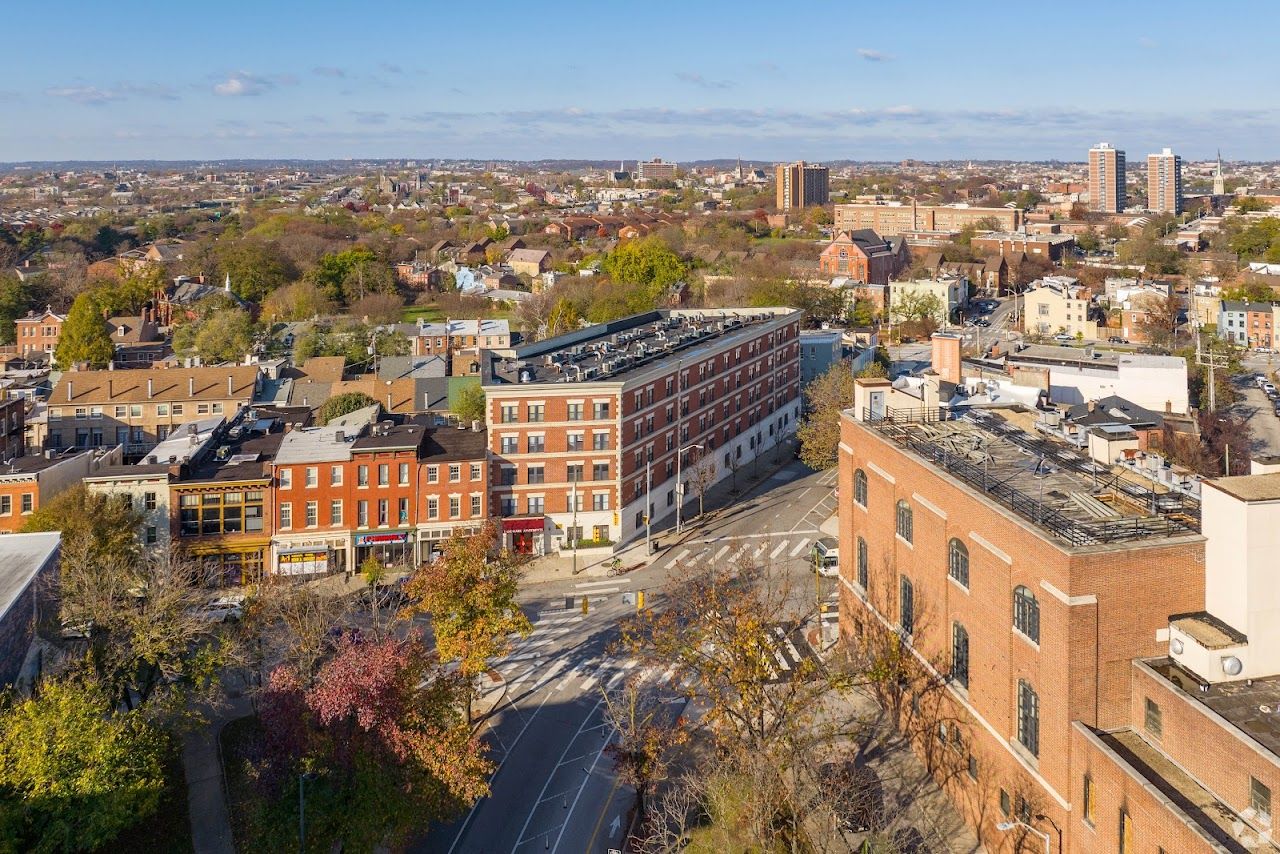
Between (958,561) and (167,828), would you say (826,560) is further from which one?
(167,828)

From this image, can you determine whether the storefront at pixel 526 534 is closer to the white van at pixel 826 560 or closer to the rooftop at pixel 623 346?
the rooftop at pixel 623 346

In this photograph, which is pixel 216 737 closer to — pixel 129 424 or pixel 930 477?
pixel 930 477

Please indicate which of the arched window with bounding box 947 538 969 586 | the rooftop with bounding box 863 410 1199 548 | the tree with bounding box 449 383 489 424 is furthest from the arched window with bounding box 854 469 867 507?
the tree with bounding box 449 383 489 424

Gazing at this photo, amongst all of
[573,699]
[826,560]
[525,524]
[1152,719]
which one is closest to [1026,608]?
[1152,719]

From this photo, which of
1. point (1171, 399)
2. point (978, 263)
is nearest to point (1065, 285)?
point (978, 263)

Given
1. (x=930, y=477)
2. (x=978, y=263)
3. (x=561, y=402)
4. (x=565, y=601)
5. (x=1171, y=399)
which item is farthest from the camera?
(x=978, y=263)
